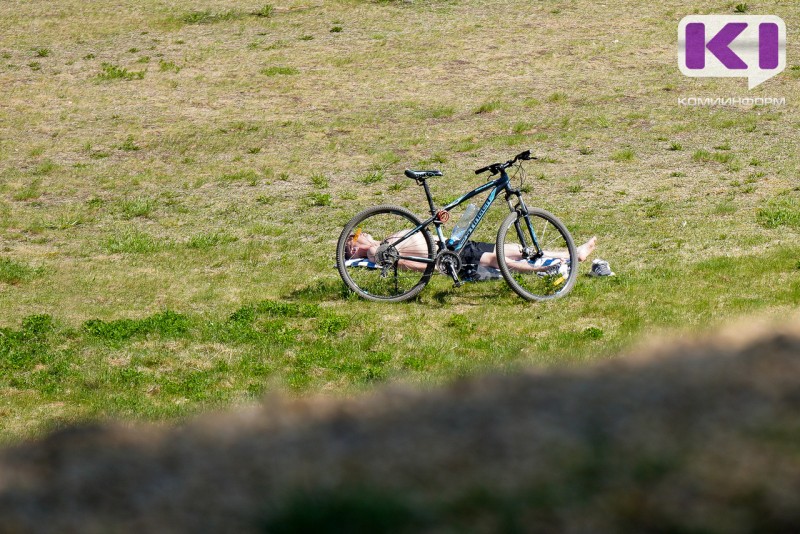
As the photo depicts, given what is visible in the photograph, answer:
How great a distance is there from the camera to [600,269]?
33.9 feet

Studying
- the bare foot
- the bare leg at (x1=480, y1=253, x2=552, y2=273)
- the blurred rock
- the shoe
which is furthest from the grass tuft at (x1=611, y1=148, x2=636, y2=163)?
the blurred rock

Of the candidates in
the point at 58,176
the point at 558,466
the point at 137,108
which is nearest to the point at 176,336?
the point at 558,466

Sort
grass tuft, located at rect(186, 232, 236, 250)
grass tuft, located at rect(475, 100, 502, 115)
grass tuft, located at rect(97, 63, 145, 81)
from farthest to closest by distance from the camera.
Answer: grass tuft, located at rect(97, 63, 145, 81) → grass tuft, located at rect(475, 100, 502, 115) → grass tuft, located at rect(186, 232, 236, 250)

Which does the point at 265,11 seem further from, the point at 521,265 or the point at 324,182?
the point at 521,265

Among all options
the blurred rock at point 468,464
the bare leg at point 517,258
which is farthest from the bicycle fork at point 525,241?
the blurred rock at point 468,464

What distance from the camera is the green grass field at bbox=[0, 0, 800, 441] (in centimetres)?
808

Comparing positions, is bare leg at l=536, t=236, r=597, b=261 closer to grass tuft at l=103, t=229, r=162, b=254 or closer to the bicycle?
the bicycle

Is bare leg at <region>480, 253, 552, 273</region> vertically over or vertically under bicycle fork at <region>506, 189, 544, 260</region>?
under

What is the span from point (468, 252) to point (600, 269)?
1461 mm

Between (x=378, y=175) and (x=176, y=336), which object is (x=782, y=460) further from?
(x=378, y=175)

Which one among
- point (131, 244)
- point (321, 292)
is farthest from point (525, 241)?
point (131, 244)

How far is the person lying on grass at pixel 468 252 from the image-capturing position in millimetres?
9867

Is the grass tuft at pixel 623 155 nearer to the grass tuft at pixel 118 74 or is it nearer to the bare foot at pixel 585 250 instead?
the bare foot at pixel 585 250

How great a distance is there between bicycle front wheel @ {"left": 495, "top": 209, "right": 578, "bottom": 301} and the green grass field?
25 cm
